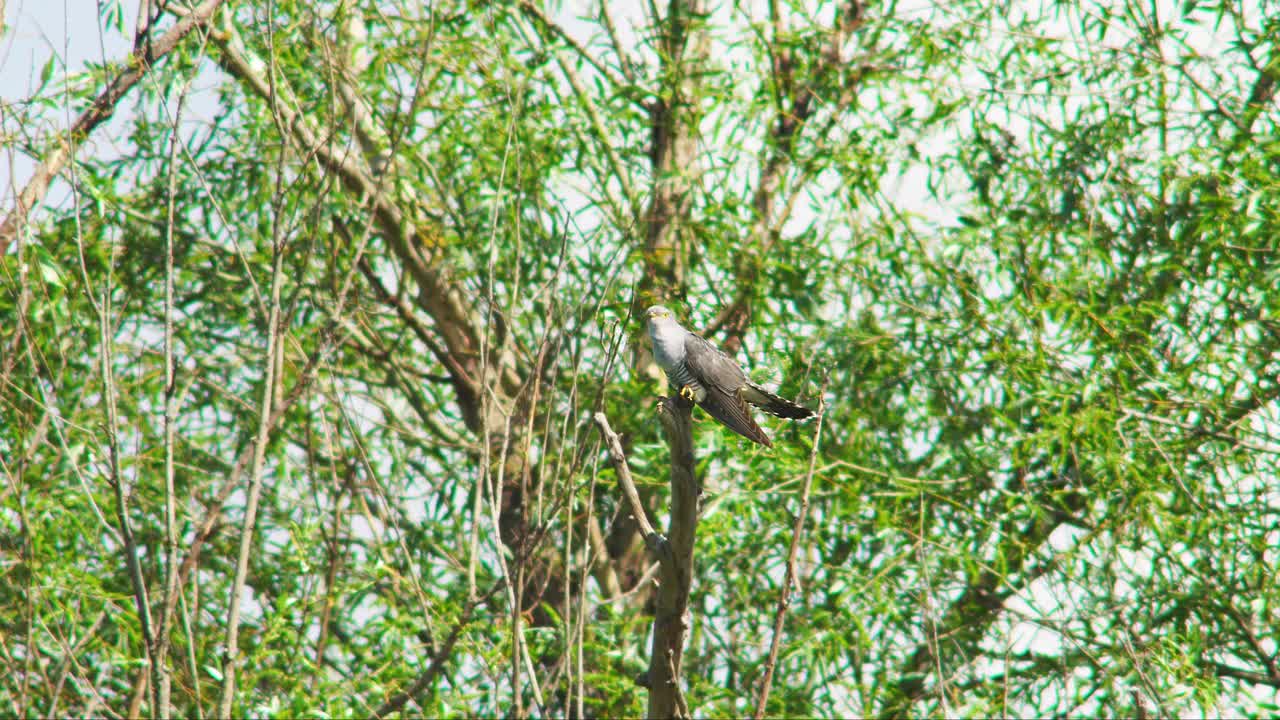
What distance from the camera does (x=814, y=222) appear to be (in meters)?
5.03

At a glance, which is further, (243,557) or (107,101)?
(107,101)

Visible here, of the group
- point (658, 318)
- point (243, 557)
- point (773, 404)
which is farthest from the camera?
point (658, 318)

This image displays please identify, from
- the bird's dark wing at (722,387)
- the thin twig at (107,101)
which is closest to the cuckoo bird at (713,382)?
the bird's dark wing at (722,387)

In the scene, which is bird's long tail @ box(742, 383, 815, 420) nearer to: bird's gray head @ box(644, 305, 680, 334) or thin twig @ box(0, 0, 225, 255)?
bird's gray head @ box(644, 305, 680, 334)

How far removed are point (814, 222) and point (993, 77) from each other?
969 millimetres

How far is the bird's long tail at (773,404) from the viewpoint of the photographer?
2965 mm

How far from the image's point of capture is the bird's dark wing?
3.12 metres

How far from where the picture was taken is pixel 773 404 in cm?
315

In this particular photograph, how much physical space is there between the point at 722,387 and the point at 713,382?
3 cm

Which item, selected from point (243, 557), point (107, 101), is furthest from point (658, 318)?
point (107, 101)

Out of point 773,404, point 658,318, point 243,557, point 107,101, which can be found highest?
point 107,101

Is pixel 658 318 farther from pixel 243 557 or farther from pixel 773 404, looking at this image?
pixel 243 557

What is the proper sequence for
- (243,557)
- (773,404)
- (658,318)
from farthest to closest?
(658,318) < (773,404) < (243,557)

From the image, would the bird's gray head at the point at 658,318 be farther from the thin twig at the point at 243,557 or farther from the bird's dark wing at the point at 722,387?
the thin twig at the point at 243,557
